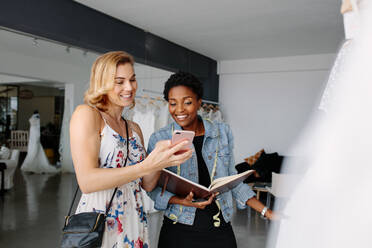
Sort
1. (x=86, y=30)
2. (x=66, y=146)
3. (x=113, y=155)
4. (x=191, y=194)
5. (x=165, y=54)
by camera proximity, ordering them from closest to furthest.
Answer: (x=113, y=155), (x=191, y=194), (x=86, y=30), (x=165, y=54), (x=66, y=146)

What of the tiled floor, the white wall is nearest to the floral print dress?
the tiled floor

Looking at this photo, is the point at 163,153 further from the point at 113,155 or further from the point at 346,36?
the point at 346,36

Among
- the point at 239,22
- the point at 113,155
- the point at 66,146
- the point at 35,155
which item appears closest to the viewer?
the point at 113,155

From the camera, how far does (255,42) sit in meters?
6.37

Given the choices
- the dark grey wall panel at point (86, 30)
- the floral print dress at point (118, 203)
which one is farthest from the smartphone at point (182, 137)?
the dark grey wall panel at point (86, 30)

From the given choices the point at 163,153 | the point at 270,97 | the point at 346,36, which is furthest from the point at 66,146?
the point at 346,36

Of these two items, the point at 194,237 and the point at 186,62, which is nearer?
the point at 194,237

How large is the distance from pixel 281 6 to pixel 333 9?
0.68m

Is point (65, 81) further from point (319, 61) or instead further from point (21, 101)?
point (21, 101)

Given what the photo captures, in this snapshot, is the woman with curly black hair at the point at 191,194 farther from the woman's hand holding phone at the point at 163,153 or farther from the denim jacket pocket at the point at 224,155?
the woman's hand holding phone at the point at 163,153

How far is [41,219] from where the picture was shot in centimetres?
518

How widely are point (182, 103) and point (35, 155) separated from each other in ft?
29.5

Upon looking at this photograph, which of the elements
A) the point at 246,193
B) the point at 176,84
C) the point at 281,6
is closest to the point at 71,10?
the point at 281,6

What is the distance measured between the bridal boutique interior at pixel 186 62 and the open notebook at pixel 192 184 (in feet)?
9.53
